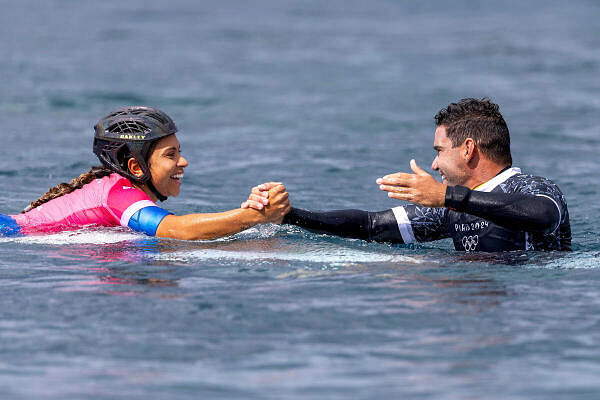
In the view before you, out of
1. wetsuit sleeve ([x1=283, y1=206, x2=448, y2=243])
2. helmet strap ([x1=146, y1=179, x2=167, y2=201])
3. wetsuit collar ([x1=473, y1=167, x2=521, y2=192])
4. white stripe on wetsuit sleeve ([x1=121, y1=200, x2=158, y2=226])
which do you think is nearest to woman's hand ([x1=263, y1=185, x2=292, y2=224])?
wetsuit sleeve ([x1=283, y1=206, x2=448, y2=243])

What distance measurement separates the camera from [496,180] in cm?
904

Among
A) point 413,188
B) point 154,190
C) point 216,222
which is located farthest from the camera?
point 154,190

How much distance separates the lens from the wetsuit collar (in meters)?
9.01

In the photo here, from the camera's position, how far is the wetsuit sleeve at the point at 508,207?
27.1ft

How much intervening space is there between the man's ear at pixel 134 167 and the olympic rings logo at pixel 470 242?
2991mm

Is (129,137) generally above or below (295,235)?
above

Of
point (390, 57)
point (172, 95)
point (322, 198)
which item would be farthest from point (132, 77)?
point (322, 198)

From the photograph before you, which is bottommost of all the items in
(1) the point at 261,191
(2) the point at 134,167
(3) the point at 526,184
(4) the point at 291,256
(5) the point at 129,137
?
(4) the point at 291,256

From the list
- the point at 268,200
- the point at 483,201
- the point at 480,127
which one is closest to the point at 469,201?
the point at 483,201

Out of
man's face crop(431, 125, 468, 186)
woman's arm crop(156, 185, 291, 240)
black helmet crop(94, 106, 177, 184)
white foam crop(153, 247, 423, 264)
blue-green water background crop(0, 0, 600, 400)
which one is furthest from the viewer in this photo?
black helmet crop(94, 106, 177, 184)

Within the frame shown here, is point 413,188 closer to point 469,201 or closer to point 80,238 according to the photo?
point 469,201

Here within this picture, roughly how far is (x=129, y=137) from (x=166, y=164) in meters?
0.41

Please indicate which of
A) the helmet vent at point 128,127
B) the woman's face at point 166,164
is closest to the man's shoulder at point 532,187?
the woman's face at point 166,164

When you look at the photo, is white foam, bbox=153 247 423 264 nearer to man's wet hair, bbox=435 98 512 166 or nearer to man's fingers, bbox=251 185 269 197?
man's fingers, bbox=251 185 269 197
